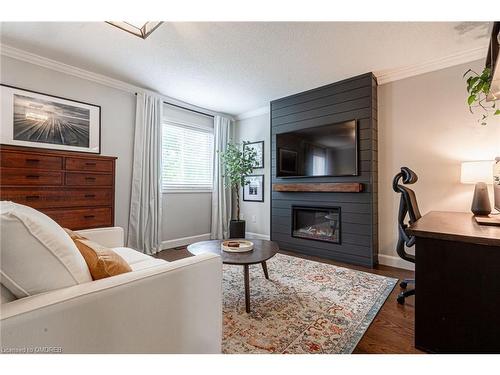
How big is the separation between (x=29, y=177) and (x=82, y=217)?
1.85 feet

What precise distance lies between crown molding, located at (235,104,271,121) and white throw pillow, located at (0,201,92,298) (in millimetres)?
3732

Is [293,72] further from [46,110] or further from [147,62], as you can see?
[46,110]

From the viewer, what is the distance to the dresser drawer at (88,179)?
7.91 ft

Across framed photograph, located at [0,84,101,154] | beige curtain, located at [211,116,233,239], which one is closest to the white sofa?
framed photograph, located at [0,84,101,154]

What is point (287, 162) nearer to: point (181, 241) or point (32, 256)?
point (181, 241)

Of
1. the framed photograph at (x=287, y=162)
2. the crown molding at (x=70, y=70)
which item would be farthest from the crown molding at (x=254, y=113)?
the crown molding at (x=70, y=70)

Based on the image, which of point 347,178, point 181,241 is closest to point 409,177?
point 347,178

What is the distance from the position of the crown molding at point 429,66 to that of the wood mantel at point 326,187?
132cm

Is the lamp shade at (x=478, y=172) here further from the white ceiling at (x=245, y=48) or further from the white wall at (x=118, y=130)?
the white wall at (x=118, y=130)

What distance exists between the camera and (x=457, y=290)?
131cm
